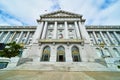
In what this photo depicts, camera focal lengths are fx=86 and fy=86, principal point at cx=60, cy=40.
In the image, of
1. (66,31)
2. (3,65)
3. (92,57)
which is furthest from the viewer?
(66,31)

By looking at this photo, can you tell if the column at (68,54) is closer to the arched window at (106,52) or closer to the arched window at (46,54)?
the arched window at (46,54)

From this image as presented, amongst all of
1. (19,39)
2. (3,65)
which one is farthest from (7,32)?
(3,65)

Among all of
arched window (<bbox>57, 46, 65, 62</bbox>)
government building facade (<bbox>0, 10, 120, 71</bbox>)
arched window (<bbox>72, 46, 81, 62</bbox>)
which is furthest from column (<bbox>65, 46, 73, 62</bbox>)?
arched window (<bbox>72, 46, 81, 62</bbox>)

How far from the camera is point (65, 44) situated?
91.6 feet

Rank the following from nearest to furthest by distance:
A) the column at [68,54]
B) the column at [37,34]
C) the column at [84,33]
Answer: the column at [68,54] < the column at [37,34] < the column at [84,33]

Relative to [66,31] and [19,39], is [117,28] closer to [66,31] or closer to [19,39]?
[66,31]

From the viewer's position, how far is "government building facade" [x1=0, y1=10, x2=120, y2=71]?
51.6ft

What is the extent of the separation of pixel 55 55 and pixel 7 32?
36.1m

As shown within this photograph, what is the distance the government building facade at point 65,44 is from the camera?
15719 millimetres

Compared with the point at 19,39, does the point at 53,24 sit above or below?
above

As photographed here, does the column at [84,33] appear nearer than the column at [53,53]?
No

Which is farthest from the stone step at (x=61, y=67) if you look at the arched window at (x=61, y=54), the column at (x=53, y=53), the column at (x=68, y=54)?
the arched window at (x=61, y=54)

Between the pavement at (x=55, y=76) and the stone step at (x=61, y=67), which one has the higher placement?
the stone step at (x=61, y=67)

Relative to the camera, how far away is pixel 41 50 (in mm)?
26891
